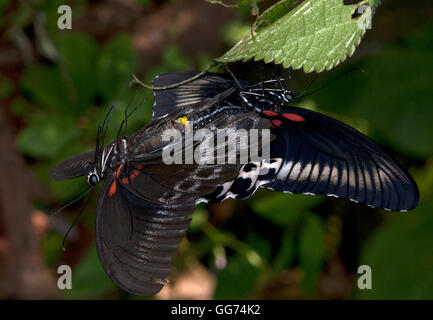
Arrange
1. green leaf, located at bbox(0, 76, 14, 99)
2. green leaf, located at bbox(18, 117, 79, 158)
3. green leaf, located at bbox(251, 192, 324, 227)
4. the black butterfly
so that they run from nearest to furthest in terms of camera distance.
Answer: the black butterfly
green leaf, located at bbox(251, 192, 324, 227)
green leaf, located at bbox(18, 117, 79, 158)
green leaf, located at bbox(0, 76, 14, 99)

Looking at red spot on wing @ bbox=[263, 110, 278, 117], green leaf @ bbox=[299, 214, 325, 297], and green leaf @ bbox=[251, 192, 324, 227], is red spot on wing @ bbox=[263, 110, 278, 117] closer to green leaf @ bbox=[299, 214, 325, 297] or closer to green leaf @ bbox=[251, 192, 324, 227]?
green leaf @ bbox=[251, 192, 324, 227]

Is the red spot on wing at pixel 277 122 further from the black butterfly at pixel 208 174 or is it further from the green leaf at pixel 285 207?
the green leaf at pixel 285 207

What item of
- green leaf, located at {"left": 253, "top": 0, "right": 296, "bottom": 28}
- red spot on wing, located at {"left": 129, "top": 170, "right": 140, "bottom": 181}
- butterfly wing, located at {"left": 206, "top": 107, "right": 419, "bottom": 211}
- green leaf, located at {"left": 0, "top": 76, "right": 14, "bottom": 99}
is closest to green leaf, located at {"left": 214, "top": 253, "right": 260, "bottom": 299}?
butterfly wing, located at {"left": 206, "top": 107, "right": 419, "bottom": 211}

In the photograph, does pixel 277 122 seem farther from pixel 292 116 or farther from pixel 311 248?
pixel 311 248

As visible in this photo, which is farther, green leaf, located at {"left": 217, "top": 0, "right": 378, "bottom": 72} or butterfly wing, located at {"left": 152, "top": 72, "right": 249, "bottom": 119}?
butterfly wing, located at {"left": 152, "top": 72, "right": 249, "bottom": 119}
